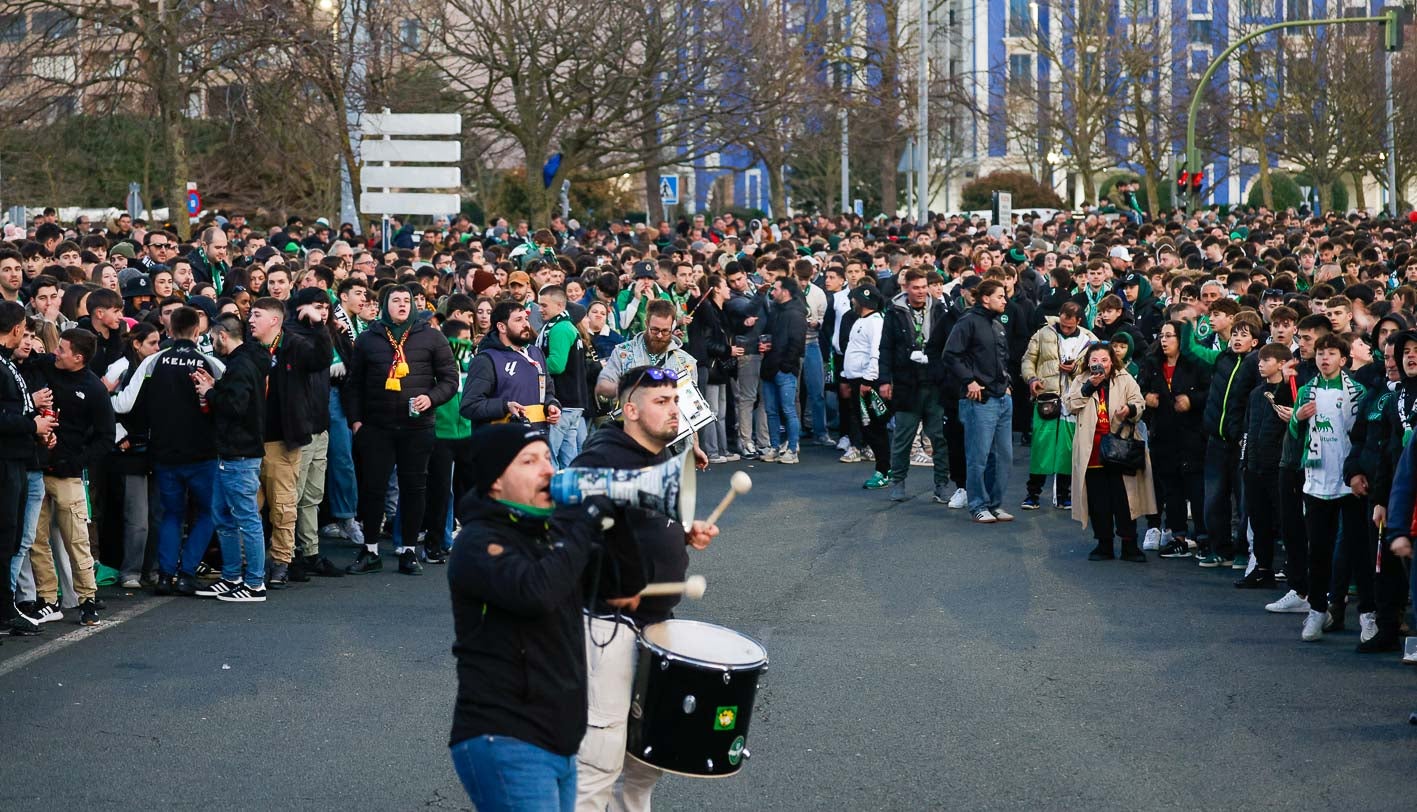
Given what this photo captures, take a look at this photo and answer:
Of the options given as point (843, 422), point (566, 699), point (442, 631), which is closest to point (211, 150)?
point (843, 422)

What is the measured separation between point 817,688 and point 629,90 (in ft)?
82.8

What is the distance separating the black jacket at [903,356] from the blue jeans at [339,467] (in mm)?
4664

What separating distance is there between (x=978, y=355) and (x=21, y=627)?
7.25 meters

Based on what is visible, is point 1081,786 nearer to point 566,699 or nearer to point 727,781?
point 727,781

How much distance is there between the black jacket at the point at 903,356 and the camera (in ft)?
50.1

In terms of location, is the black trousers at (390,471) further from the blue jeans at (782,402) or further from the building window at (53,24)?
the building window at (53,24)

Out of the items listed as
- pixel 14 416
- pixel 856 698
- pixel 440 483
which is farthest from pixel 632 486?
pixel 440 483

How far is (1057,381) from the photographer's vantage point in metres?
14.5

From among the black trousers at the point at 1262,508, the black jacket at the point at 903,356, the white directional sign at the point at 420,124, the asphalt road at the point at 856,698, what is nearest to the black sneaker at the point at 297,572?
the asphalt road at the point at 856,698

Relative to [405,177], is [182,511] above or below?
below

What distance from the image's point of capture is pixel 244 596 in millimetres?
11305

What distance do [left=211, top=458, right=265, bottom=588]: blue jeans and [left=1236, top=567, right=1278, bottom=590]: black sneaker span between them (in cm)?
610

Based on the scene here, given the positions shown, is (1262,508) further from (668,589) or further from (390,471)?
(668,589)

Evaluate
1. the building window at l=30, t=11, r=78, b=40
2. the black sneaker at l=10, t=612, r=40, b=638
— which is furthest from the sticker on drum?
the building window at l=30, t=11, r=78, b=40
